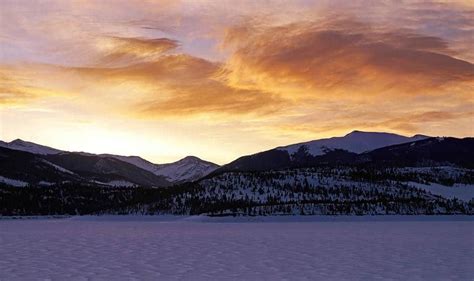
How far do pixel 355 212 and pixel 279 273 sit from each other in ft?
376

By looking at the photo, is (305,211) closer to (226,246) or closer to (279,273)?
(226,246)

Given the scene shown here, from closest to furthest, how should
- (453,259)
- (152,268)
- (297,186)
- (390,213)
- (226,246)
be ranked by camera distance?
1. (152,268)
2. (453,259)
3. (226,246)
4. (390,213)
5. (297,186)

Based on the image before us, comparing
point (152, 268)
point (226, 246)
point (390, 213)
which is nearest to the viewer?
point (152, 268)

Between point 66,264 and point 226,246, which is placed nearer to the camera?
point 66,264

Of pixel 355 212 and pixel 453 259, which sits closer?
pixel 453 259

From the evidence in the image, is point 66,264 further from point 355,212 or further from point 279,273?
point 355,212

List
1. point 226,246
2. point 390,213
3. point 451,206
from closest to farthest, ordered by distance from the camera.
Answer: point 226,246
point 390,213
point 451,206

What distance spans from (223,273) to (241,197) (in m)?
140

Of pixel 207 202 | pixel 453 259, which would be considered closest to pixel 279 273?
pixel 453 259

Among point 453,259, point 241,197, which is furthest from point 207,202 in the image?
point 453,259

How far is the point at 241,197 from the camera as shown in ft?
542

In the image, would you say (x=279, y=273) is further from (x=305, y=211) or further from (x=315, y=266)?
(x=305, y=211)

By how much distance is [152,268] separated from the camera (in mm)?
→ 28062

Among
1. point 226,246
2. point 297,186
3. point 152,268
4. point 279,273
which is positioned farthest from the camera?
point 297,186
